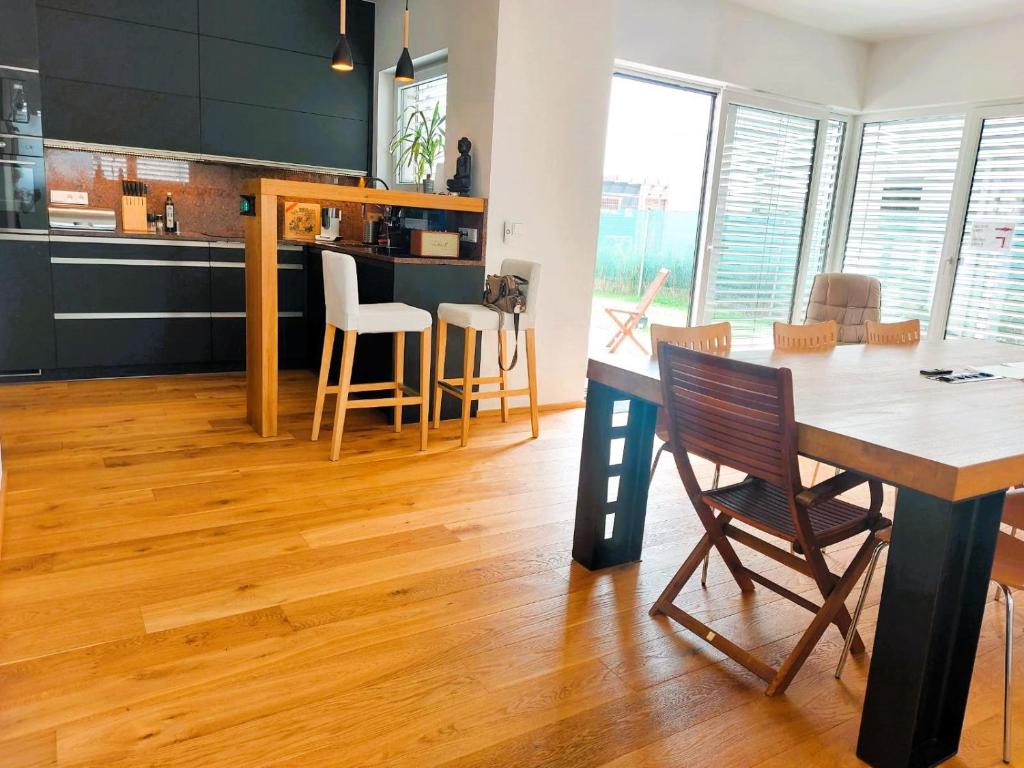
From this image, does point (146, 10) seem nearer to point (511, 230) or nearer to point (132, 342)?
point (132, 342)

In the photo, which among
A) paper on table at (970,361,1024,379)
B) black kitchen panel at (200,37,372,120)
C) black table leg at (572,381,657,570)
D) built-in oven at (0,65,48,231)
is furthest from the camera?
black kitchen panel at (200,37,372,120)

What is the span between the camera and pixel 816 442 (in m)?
1.82

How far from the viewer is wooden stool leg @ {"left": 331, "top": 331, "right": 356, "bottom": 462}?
11.7 ft

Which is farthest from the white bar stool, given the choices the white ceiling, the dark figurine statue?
the white ceiling

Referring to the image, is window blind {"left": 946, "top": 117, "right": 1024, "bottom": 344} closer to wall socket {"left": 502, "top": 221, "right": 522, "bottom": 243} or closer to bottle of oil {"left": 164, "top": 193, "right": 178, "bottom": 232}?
wall socket {"left": 502, "top": 221, "right": 522, "bottom": 243}

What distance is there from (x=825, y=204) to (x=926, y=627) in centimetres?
529

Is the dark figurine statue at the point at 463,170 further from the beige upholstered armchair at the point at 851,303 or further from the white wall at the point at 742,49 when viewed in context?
the beige upholstered armchair at the point at 851,303

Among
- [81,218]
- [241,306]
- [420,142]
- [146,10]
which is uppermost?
[146,10]

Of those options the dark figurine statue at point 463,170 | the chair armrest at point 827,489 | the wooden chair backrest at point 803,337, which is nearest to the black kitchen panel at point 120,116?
the dark figurine statue at point 463,170

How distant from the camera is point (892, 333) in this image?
358 cm

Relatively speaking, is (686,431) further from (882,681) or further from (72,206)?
(72,206)

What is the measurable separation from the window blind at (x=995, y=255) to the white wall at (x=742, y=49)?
1.15m

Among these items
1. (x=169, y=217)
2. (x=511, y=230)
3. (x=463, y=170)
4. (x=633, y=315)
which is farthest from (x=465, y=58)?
(x=633, y=315)

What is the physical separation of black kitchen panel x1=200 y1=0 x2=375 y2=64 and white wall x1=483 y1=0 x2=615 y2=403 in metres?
1.86
